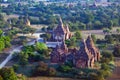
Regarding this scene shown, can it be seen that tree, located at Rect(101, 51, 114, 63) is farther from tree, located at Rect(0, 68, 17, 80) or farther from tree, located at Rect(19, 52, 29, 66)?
tree, located at Rect(0, 68, 17, 80)

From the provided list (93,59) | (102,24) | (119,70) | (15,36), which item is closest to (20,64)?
(93,59)

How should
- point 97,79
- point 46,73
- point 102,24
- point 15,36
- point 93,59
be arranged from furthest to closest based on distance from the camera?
point 102,24
point 15,36
point 93,59
point 46,73
point 97,79

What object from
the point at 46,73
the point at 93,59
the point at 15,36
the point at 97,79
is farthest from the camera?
the point at 15,36

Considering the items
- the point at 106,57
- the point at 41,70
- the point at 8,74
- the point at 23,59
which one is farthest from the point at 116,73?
the point at 8,74

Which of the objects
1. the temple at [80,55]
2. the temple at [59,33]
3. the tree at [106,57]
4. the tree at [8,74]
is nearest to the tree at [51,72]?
the temple at [80,55]

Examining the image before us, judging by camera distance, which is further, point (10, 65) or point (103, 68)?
point (10, 65)

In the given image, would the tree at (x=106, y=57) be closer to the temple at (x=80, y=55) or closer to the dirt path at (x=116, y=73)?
the dirt path at (x=116, y=73)

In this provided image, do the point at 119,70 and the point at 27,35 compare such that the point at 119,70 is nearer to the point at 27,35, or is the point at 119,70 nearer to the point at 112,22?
the point at 27,35
